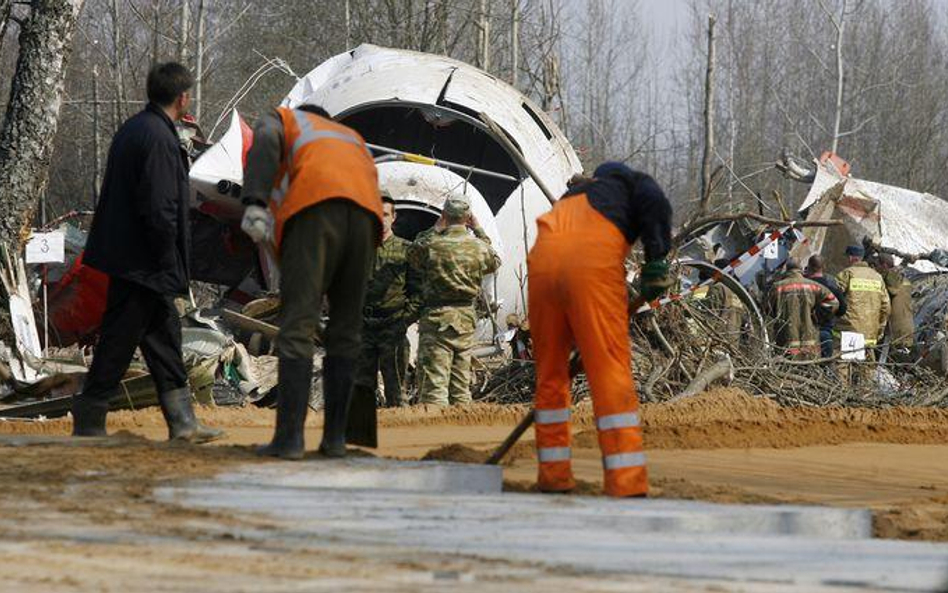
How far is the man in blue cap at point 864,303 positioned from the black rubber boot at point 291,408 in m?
13.1

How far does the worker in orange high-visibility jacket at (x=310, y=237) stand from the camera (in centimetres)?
818

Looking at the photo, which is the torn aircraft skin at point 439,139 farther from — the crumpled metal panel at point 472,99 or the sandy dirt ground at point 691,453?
the sandy dirt ground at point 691,453

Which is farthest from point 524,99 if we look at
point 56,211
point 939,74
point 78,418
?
point 939,74

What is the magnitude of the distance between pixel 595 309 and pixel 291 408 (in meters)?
1.54

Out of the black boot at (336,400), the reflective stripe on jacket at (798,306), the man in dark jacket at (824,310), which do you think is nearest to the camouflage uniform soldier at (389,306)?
the reflective stripe on jacket at (798,306)

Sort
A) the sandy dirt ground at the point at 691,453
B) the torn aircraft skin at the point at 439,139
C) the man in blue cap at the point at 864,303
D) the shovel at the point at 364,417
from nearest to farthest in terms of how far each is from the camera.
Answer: the sandy dirt ground at the point at 691,453
the shovel at the point at 364,417
the torn aircraft skin at the point at 439,139
the man in blue cap at the point at 864,303

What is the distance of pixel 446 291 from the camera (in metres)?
14.8

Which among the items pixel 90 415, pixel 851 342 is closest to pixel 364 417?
pixel 90 415

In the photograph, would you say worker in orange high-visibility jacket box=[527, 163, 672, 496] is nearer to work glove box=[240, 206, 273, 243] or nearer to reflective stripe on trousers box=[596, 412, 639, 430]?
reflective stripe on trousers box=[596, 412, 639, 430]

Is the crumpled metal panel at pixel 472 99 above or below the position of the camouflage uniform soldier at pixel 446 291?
above

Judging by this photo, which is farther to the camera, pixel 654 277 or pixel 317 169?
pixel 654 277

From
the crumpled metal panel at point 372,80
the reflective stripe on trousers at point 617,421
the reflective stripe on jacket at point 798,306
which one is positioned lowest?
the reflective stripe on trousers at point 617,421

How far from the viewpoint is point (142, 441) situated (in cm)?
894

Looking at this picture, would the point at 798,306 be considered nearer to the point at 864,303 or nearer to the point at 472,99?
the point at 864,303
